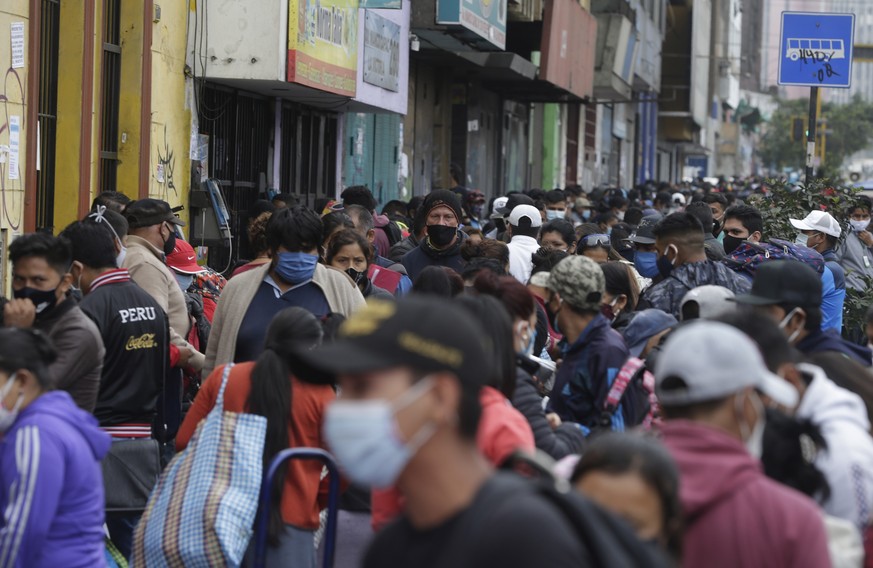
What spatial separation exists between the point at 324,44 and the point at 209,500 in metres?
10.3

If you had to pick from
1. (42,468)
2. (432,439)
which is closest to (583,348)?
(42,468)

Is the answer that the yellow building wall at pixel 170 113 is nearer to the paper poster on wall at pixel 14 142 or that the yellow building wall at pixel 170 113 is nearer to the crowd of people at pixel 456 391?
the paper poster on wall at pixel 14 142

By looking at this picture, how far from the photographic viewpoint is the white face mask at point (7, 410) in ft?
14.7

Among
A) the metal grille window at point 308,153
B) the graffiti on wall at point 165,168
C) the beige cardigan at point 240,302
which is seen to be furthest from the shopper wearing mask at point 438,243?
the metal grille window at point 308,153

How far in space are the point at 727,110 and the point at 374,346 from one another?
377 ft

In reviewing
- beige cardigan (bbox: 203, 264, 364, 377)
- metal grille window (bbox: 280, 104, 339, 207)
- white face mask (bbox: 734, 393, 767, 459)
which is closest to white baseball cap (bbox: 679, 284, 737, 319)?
beige cardigan (bbox: 203, 264, 364, 377)

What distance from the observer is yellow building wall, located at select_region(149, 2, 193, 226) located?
41.5 feet

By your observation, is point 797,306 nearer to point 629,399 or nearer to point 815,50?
point 629,399

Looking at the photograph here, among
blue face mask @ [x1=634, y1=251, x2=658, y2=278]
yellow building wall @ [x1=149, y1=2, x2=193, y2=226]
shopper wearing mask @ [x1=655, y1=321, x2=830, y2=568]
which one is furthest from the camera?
yellow building wall @ [x1=149, y1=2, x2=193, y2=226]

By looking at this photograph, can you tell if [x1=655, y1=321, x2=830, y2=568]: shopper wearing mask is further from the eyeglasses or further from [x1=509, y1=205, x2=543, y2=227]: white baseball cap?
[x1=509, y1=205, x2=543, y2=227]: white baseball cap

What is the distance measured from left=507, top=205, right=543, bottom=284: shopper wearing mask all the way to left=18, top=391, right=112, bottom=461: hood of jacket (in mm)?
5072

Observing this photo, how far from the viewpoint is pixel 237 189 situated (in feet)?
51.6

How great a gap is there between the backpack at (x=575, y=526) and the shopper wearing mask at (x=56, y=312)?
3.47 metres

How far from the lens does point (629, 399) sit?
5672 mm
